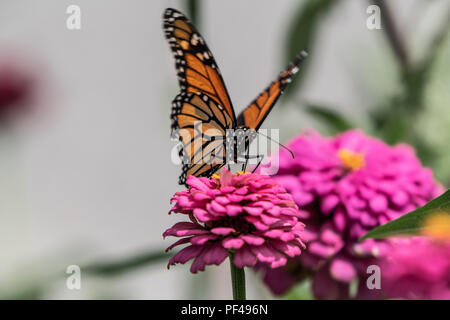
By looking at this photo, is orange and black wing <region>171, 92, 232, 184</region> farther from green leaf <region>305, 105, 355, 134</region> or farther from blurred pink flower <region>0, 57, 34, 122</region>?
blurred pink flower <region>0, 57, 34, 122</region>

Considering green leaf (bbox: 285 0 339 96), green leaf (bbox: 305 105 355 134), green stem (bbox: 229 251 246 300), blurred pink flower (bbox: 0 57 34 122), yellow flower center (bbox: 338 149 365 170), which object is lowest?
green stem (bbox: 229 251 246 300)

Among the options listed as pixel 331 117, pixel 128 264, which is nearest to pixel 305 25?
pixel 331 117

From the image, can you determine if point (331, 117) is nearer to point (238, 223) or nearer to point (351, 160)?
point (351, 160)

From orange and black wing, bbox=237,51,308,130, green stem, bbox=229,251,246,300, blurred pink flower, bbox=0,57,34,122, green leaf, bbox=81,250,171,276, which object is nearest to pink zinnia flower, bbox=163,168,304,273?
green stem, bbox=229,251,246,300

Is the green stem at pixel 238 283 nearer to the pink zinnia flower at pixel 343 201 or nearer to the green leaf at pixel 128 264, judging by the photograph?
the pink zinnia flower at pixel 343 201

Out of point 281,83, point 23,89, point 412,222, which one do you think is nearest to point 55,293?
point 23,89
